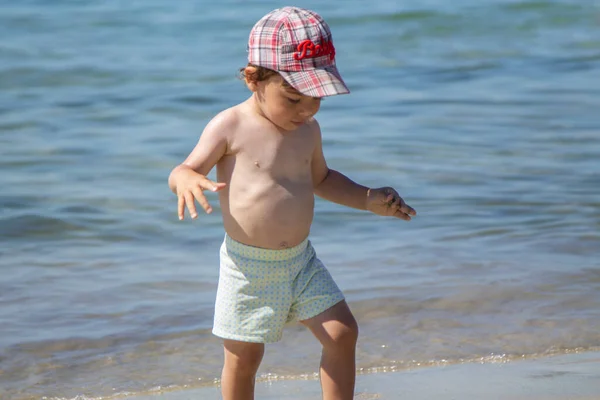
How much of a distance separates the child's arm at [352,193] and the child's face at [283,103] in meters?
0.16

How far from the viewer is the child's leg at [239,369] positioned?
9.67ft

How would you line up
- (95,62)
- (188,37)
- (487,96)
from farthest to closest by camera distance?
1. (188,37)
2. (95,62)
3. (487,96)

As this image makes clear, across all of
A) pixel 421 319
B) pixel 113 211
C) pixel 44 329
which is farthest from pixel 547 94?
pixel 44 329

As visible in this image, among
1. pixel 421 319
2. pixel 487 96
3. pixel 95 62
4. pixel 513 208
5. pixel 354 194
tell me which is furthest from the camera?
pixel 95 62

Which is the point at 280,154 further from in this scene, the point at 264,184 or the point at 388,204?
the point at 388,204

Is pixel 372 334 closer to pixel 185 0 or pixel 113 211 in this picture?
pixel 113 211

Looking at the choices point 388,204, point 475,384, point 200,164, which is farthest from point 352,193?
point 475,384

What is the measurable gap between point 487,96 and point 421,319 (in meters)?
5.17

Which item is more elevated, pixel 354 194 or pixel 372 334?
pixel 354 194

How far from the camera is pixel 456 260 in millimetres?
4762

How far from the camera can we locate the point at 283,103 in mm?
2824

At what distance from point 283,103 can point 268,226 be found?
34 cm

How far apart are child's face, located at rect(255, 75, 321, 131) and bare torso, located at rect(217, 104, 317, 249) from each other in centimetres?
5

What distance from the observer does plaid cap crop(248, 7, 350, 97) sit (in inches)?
107
